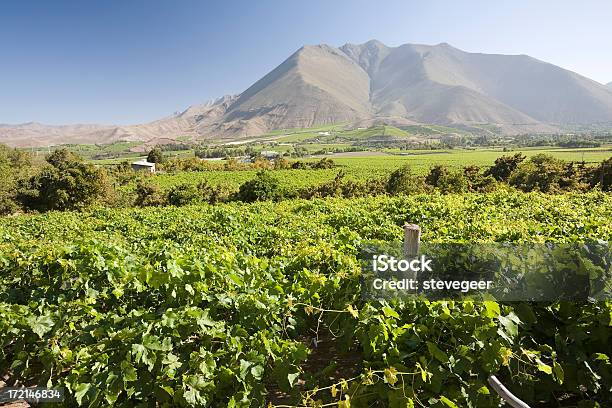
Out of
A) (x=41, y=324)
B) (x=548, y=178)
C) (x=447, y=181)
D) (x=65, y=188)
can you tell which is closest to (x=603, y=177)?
(x=548, y=178)

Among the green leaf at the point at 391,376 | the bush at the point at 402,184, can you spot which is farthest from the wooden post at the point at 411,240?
the bush at the point at 402,184

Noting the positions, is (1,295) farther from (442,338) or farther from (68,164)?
(68,164)

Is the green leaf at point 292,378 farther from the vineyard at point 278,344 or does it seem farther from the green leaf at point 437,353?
the green leaf at point 437,353

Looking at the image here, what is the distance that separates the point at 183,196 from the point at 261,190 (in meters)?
8.42

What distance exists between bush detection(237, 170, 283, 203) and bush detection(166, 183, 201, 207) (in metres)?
4.86

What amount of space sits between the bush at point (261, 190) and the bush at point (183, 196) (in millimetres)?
4857

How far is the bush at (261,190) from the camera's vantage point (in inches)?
1533

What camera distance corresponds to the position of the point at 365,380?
287cm

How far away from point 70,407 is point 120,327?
75 centimetres

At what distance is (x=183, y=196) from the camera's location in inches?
1544

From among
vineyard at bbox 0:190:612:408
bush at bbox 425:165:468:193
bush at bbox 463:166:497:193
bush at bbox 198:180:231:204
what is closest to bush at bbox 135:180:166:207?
bush at bbox 198:180:231:204

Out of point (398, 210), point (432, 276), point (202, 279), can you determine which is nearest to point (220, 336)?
point (202, 279)

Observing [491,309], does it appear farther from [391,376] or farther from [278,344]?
[278,344]

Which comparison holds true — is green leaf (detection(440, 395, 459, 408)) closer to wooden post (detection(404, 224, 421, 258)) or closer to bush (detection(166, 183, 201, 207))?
wooden post (detection(404, 224, 421, 258))
